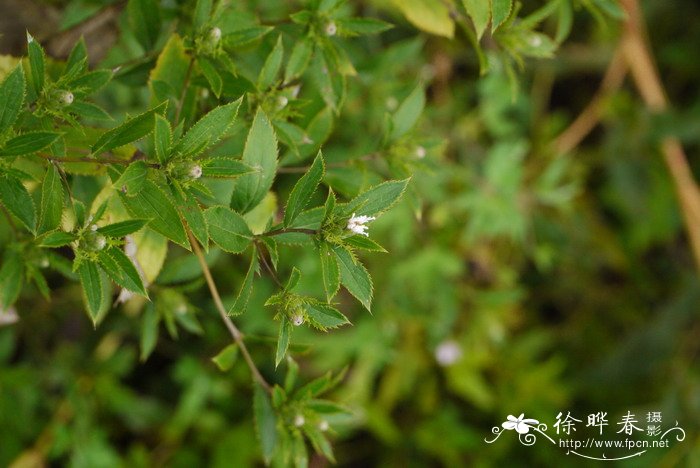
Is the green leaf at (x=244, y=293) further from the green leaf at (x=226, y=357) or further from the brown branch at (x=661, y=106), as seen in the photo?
the brown branch at (x=661, y=106)

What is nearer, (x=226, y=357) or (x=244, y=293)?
(x=244, y=293)

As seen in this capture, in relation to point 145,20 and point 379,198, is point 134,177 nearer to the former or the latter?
point 379,198

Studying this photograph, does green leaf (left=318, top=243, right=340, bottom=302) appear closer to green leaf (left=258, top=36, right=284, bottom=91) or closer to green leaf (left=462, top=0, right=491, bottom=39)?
green leaf (left=258, top=36, right=284, bottom=91)

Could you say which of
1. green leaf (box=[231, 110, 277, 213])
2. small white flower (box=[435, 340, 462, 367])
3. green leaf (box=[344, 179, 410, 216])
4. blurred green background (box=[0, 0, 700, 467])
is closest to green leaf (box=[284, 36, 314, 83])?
green leaf (box=[231, 110, 277, 213])

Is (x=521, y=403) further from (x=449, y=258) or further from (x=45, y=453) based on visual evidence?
(x=45, y=453)

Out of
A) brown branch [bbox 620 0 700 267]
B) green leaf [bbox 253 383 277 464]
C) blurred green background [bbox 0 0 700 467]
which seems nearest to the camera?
green leaf [bbox 253 383 277 464]

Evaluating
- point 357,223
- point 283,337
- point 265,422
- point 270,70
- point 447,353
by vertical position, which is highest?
point 270,70

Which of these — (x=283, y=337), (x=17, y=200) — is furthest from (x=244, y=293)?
(x=17, y=200)
